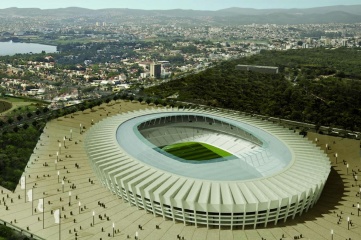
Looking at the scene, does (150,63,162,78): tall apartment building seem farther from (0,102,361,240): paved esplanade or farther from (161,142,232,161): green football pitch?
(0,102,361,240): paved esplanade

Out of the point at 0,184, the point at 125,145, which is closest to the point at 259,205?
the point at 125,145

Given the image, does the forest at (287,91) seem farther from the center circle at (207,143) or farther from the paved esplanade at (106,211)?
the paved esplanade at (106,211)

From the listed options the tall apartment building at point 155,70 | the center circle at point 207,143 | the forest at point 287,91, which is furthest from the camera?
the tall apartment building at point 155,70

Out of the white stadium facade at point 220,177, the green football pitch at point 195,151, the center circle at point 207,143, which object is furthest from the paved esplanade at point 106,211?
the green football pitch at point 195,151

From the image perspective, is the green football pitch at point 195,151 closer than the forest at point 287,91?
Yes

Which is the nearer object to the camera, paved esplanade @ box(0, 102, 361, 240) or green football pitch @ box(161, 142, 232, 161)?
paved esplanade @ box(0, 102, 361, 240)

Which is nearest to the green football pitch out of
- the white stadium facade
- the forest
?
the white stadium facade

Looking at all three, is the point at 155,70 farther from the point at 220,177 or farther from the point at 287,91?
the point at 220,177

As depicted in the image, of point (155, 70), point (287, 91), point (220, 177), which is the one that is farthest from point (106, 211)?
point (155, 70)
